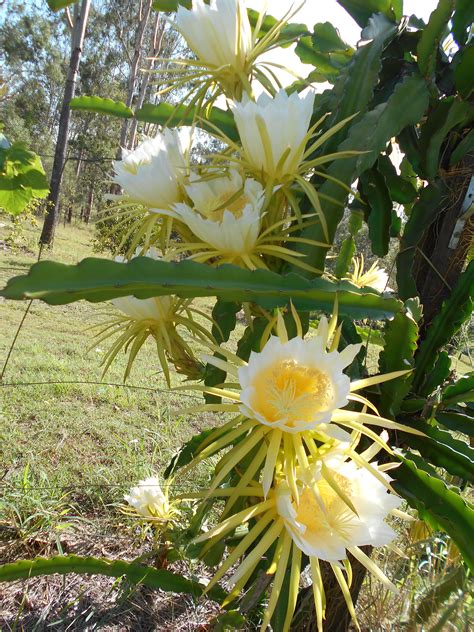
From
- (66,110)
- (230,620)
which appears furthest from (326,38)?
(66,110)

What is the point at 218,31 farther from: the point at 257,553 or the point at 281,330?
the point at 257,553

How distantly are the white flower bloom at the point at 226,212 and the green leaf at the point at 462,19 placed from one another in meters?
0.34

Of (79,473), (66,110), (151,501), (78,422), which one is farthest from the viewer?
(66,110)

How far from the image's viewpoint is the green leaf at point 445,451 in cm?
59

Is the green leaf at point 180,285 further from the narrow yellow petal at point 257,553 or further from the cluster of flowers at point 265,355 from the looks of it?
the narrow yellow petal at point 257,553

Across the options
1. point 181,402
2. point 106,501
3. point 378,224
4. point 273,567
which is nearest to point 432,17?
point 378,224

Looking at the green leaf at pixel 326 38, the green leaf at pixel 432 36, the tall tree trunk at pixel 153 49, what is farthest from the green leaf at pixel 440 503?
the tall tree trunk at pixel 153 49

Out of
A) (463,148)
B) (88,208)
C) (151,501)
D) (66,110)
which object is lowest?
(88,208)

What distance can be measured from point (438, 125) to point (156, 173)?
352 millimetres

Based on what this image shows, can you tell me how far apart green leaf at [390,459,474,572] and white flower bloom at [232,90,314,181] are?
0.34 m

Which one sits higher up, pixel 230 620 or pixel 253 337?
pixel 253 337

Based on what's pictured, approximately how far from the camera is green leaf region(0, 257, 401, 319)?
403mm

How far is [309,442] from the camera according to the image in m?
0.40

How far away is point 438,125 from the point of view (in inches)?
24.6
